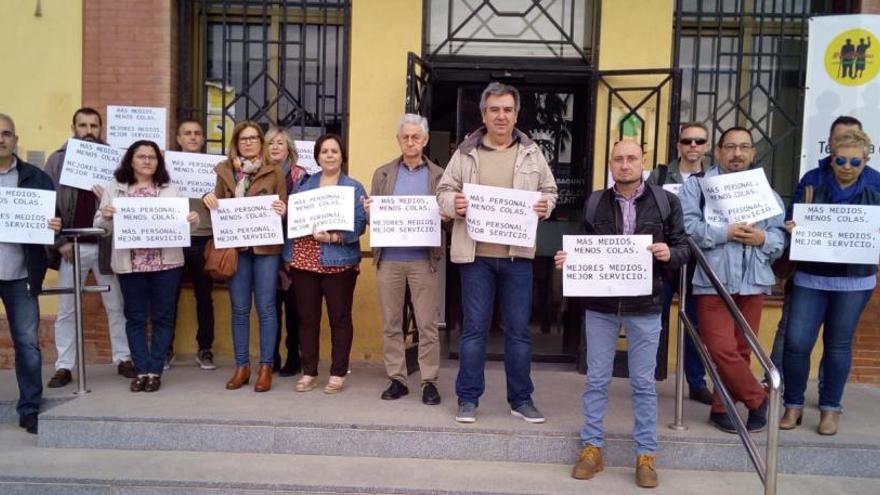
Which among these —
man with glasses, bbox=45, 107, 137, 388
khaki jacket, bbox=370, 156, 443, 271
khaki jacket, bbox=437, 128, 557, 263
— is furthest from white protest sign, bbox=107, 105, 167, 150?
khaki jacket, bbox=437, 128, 557, 263

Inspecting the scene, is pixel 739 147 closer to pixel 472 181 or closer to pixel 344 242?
pixel 472 181

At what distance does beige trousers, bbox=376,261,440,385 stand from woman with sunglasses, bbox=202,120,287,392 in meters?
0.85

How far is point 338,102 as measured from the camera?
658cm

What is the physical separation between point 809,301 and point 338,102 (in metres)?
4.18

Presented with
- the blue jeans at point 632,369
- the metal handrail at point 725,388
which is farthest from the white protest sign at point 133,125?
the metal handrail at point 725,388

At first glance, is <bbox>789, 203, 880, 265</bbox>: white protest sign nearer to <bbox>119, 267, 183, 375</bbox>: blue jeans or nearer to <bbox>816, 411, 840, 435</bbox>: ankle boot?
<bbox>816, 411, 840, 435</bbox>: ankle boot

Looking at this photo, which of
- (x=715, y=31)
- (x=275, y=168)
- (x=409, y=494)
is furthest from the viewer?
(x=715, y=31)

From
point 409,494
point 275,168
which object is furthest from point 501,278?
point 275,168

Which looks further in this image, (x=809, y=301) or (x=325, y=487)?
(x=809, y=301)

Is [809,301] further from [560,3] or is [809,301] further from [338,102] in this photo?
[338,102]

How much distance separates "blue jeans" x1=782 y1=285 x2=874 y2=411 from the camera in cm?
461

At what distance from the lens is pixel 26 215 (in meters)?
4.72

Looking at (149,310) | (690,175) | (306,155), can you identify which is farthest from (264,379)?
(690,175)

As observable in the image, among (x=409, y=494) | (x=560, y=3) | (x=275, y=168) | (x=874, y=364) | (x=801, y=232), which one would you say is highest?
(x=560, y=3)
